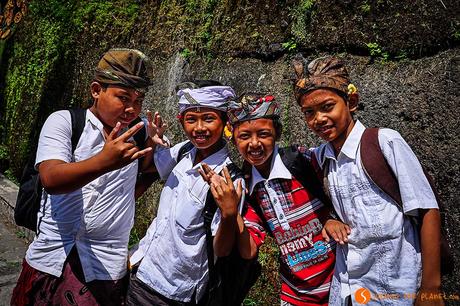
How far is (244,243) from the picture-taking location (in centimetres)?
212

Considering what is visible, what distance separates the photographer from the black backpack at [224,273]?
219 centimetres

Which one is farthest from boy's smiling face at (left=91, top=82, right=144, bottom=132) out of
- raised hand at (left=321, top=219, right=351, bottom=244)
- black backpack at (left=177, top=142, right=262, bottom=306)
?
raised hand at (left=321, top=219, right=351, bottom=244)

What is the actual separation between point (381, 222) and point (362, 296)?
0.38 m

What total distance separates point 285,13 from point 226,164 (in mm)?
1924

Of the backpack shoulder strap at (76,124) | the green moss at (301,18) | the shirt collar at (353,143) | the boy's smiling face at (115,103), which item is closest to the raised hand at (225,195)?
the shirt collar at (353,143)

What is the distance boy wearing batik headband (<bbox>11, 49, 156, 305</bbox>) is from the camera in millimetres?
2281

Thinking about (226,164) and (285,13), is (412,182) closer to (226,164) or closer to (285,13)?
(226,164)

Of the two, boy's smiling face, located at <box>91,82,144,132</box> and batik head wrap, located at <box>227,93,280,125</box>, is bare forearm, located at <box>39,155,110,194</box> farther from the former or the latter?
batik head wrap, located at <box>227,93,280,125</box>

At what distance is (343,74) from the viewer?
213 centimetres

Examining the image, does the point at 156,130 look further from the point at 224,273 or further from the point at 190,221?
the point at 224,273

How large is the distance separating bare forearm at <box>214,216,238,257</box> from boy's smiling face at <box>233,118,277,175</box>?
38 centimetres

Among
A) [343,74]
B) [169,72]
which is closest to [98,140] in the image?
[343,74]

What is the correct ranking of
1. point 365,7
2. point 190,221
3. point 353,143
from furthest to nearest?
point 365,7
point 190,221
point 353,143

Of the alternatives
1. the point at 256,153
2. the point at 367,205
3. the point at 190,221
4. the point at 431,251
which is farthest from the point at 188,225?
the point at 431,251
